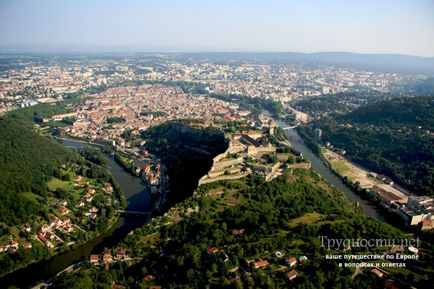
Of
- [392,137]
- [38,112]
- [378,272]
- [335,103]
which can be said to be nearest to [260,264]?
[378,272]

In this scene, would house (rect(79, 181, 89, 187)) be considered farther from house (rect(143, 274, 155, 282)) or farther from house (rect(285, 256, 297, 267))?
house (rect(285, 256, 297, 267))

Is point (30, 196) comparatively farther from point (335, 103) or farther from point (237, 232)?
point (335, 103)

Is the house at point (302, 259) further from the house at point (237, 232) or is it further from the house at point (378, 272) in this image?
the house at point (237, 232)

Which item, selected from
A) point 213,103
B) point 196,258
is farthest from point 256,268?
point 213,103

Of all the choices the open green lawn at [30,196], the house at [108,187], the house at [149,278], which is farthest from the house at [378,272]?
the open green lawn at [30,196]

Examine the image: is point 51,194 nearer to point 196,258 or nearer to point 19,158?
point 19,158
